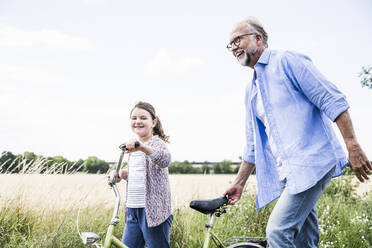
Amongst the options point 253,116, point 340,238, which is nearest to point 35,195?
point 253,116

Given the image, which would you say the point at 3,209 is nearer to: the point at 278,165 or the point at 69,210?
the point at 69,210

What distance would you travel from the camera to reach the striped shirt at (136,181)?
2.80 meters

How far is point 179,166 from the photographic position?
28844 millimetres

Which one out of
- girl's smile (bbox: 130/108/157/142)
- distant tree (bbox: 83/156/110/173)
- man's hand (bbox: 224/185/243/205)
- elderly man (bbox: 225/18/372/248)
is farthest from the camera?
distant tree (bbox: 83/156/110/173)

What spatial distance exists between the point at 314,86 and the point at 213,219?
1.17 meters

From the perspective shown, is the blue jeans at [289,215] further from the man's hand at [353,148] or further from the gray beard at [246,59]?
the gray beard at [246,59]

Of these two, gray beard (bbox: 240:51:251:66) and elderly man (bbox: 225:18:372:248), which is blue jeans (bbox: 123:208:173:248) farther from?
gray beard (bbox: 240:51:251:66)

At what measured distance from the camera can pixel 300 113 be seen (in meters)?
2.09

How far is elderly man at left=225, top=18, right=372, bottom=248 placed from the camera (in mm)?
1971

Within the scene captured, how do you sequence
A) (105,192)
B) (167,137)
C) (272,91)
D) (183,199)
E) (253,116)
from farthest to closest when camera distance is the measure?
(105,192), (183,199), (167,137), (253,116), (272,91)

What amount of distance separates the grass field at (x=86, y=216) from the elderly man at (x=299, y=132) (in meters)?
2.19

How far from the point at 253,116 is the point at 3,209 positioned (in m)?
3.61

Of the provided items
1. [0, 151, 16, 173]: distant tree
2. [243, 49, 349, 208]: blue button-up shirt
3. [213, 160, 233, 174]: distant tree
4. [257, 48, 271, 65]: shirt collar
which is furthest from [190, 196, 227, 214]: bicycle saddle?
[213, 160, 233, 174]: distant tree

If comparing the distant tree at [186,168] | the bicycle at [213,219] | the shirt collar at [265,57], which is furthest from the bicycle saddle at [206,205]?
the distant tree at [186,168]
